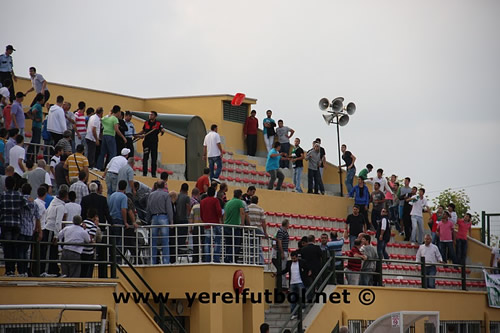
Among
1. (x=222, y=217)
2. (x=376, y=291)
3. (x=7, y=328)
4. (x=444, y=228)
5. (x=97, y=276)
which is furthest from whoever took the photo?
(x=444, y=228)

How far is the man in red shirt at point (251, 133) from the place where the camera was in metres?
39.7

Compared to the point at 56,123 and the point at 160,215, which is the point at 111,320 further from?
the point at 56,123

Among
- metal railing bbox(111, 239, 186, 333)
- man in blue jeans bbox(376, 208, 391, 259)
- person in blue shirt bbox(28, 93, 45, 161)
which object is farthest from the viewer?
man in blue jeans bbox(376, 208, 391, 259)

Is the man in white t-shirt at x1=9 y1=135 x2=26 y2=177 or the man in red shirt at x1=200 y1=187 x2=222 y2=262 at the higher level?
the man in white t-shirt at x1=9 y1=135 x2=26 y2=177

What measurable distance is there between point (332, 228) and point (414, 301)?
4.82 meters

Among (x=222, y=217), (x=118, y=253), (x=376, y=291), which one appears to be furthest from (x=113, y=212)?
(x=376, y=291)

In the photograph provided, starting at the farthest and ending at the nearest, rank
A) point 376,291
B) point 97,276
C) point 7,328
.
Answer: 1. point 376,291
2. point 97,276
3. point 7,328

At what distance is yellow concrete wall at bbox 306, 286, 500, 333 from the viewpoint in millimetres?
25500

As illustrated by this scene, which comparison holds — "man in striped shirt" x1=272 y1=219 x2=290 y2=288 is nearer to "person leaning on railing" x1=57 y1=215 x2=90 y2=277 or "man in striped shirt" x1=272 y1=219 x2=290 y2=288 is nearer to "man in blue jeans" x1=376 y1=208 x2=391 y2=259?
"man in blue jeans" x1=376 y1=208 x2=391 y2=259

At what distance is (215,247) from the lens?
2283 centimetres

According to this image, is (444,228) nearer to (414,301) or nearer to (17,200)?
(414,301)

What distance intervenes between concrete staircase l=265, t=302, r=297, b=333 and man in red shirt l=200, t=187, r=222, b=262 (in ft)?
8.49

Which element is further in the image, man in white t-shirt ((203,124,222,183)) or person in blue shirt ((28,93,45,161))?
man in white t-shirt ((203,124,222,183))

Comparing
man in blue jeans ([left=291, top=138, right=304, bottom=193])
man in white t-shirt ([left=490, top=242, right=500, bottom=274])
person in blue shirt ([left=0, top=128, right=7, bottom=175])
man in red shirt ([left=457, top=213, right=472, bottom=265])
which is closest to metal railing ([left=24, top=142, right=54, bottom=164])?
Answer: person in blue shirt ([left=0, top=128, right=7, bottom=175])
